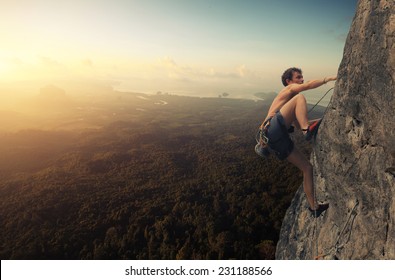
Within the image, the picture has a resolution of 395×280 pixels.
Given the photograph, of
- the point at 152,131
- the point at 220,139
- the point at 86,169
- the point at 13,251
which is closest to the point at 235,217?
the point at 13,251

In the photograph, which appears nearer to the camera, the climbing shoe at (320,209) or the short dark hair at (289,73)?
the short dark hair at (289,73)

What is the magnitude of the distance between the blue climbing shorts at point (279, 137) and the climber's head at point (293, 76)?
1141 millimetres

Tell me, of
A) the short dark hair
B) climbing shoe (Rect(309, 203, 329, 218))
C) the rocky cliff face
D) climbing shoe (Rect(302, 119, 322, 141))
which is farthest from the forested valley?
the short dark hair

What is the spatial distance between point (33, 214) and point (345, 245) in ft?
188

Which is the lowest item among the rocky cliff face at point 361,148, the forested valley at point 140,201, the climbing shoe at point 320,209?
the forested valley at point 140,201

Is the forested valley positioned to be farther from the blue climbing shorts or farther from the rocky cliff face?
the blue climbing shorts

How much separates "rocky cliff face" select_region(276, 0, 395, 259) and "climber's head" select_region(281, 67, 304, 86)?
4.08 feet

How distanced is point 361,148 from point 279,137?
7.49 feet

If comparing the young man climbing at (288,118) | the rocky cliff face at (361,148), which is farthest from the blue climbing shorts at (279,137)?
the rocky cliff face at (361,148)

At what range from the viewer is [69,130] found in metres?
126

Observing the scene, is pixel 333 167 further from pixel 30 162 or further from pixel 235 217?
pixel 30 162

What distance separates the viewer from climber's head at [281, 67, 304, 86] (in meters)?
8.05

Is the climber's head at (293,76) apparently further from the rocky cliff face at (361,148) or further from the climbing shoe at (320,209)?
the climbing shoe at (320,209)

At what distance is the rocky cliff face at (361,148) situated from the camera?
20.0 feet
